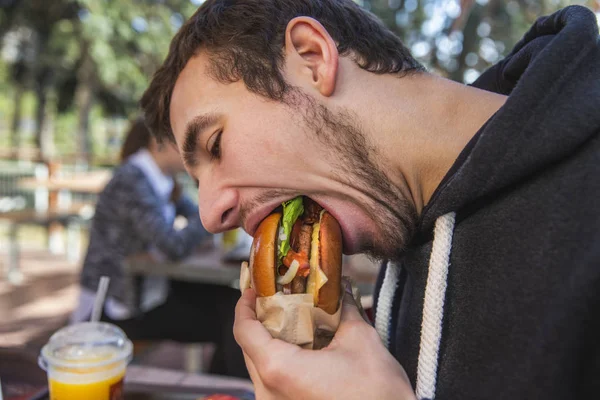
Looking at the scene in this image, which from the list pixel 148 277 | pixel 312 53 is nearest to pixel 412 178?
pixel 312 53

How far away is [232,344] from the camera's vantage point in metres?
3.04

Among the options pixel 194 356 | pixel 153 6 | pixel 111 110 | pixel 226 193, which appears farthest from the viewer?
pixel 111 110

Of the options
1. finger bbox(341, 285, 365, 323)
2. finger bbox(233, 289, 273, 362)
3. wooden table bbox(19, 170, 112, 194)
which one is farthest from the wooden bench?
finger bbox(341, 285, 365, 323)

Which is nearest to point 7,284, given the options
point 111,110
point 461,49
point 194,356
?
point 194,356

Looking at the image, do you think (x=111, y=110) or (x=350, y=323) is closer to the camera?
(x=350, y=323)

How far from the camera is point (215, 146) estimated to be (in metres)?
1.18

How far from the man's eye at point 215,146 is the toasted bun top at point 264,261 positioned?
224 millimetres

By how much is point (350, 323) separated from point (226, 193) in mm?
455

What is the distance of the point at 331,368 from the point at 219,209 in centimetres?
51

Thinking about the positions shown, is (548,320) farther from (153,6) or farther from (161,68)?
(153,6)

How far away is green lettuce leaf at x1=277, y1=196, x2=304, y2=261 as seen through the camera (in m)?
1.15

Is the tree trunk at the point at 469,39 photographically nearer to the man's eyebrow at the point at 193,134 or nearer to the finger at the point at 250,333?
the man's eyebrow at the point at 193,134

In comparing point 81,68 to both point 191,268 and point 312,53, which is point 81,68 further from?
point 312,53

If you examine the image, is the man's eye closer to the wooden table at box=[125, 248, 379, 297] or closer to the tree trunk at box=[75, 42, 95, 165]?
the wooden table at box=[125, 248, 379, 297]
